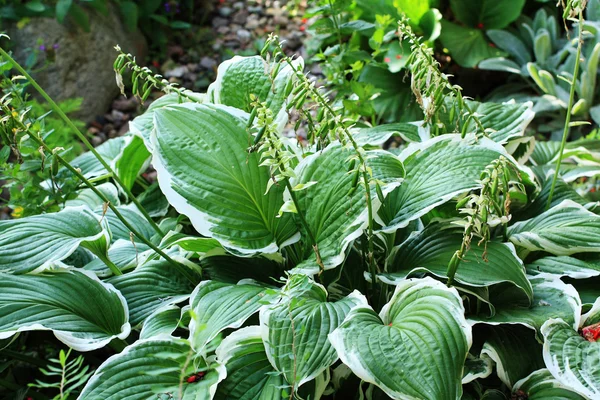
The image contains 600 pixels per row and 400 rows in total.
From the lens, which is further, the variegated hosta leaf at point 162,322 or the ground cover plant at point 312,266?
the variegated hosta leaf at point 162,322

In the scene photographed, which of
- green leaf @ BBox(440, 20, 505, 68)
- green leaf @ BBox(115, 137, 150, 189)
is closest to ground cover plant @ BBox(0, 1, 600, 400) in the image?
green leaf @ BBox(115, 137, 150, 189)

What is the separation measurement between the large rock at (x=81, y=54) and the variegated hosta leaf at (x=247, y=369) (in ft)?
7.60

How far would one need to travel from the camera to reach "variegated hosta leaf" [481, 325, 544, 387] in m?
1.38

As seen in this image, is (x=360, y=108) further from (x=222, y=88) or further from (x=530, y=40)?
(x=530, y=40)

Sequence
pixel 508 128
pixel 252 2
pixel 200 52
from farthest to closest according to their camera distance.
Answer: pixel 252 2 → pixel 200 52 → pixel 508 128

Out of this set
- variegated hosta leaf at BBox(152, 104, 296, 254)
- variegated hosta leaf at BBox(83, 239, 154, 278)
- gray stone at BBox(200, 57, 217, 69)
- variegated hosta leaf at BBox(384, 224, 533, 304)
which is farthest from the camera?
gray stone at BBox(200, 57, 217, 69)

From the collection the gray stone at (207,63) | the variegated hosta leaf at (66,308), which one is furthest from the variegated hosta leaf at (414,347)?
the gray stone at (207,63)

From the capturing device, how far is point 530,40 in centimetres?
323

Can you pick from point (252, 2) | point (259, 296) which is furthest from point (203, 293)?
point (252, 2)

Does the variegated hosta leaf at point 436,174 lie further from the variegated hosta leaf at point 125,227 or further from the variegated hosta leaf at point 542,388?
the variegated hosta leaf at point 125,227

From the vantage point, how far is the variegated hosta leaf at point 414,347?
3.86 feet

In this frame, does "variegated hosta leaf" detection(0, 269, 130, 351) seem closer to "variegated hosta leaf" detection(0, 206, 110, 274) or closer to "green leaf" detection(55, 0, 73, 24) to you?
"variegated hosta leaf" detection(0, 206, 110, 274)

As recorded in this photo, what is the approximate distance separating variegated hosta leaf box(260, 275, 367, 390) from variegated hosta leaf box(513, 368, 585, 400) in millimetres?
375

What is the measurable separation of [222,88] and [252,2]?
8.17 ft
